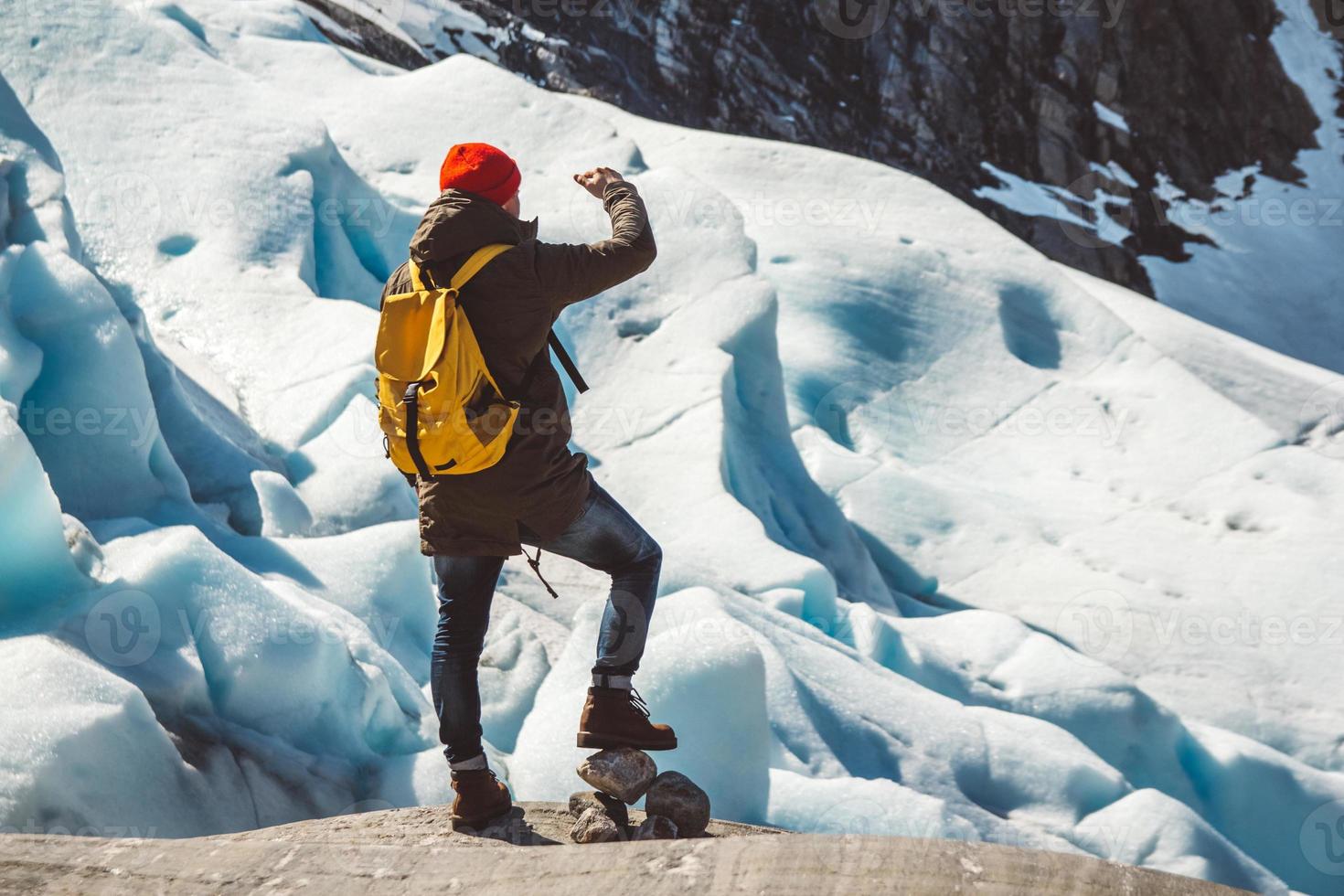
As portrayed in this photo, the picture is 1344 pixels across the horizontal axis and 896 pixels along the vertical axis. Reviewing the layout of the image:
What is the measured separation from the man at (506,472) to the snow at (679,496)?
135 cm

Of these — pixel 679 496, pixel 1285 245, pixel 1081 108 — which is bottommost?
pixel 1285 245

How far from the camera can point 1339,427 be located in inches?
383

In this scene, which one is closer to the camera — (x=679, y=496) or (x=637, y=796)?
(x=637, y=796)

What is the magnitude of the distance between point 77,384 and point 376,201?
11.9 ft

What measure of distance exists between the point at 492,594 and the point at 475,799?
43 cm

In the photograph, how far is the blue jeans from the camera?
2.63 m

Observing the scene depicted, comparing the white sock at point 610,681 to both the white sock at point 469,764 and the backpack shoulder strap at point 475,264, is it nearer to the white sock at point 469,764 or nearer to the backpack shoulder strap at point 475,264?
the white sock at point 469,764

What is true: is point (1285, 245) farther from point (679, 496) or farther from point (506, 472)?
point (506, 472)

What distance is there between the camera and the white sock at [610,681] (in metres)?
2.82

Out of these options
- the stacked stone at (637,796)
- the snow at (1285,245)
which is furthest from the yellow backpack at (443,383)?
the snow at (1285,245)

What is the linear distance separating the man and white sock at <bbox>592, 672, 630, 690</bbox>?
106 millimetres

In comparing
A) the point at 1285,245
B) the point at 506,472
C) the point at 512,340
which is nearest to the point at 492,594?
the point at 506,472

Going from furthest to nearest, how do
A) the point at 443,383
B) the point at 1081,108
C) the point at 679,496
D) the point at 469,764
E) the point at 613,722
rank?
1. the point at 1081,108
2. the point at 679,496
3. the point at 613,722
4. the point at 469,764
5. the point at 443,383

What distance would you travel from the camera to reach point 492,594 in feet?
8.92
